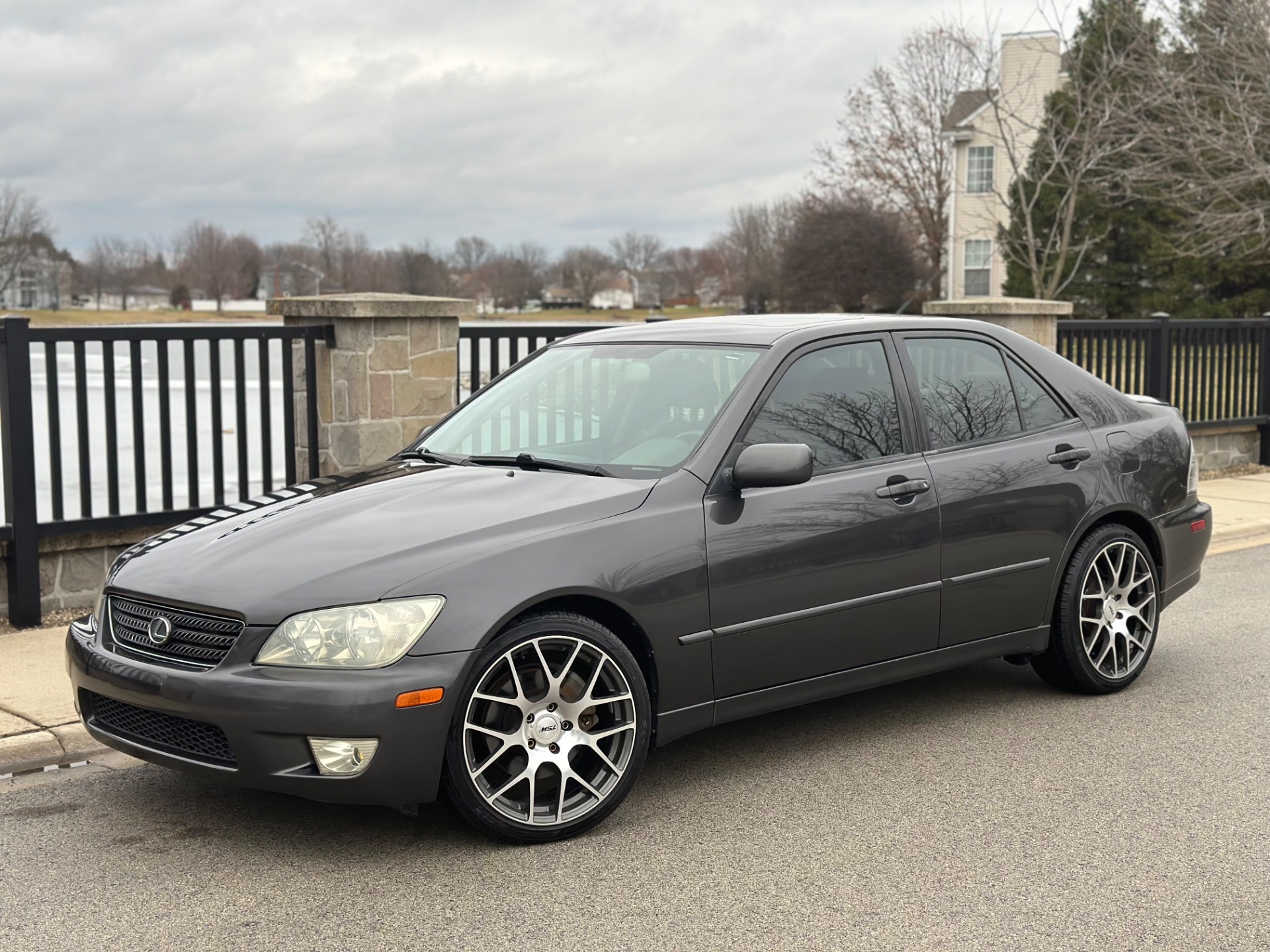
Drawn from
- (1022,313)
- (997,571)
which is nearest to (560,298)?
(1022,313)

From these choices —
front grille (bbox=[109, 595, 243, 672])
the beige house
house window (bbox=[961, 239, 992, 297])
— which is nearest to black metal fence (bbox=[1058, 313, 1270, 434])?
front grille (bbox=[109, 595, 243, 672])

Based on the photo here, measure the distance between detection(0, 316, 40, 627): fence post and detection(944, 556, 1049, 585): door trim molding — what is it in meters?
4.69

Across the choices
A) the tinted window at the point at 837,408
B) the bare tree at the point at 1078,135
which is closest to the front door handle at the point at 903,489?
the tinted window at the point at 837,408

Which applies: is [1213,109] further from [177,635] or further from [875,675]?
[177,635]

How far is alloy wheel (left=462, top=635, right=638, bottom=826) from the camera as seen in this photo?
4172mm

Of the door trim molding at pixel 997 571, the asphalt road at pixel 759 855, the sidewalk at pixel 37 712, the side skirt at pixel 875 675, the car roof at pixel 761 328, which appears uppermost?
the car roof at pixel 761 328

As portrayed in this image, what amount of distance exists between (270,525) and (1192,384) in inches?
455

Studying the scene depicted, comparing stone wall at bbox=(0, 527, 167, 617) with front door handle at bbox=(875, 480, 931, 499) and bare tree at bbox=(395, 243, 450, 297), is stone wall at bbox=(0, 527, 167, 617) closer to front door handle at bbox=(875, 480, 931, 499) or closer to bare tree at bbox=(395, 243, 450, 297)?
front door handle at bbox=(875, 480, 931, 499)

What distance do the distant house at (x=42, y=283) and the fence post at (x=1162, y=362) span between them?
60839 millimetres

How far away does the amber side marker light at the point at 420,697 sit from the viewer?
3947mm

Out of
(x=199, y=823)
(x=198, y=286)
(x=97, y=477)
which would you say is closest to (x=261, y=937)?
(x=199, y=823)

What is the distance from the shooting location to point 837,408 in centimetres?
524

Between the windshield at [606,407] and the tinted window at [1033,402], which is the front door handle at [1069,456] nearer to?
the tinted window at [1033,402]

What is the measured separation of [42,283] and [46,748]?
69432 millimetres
